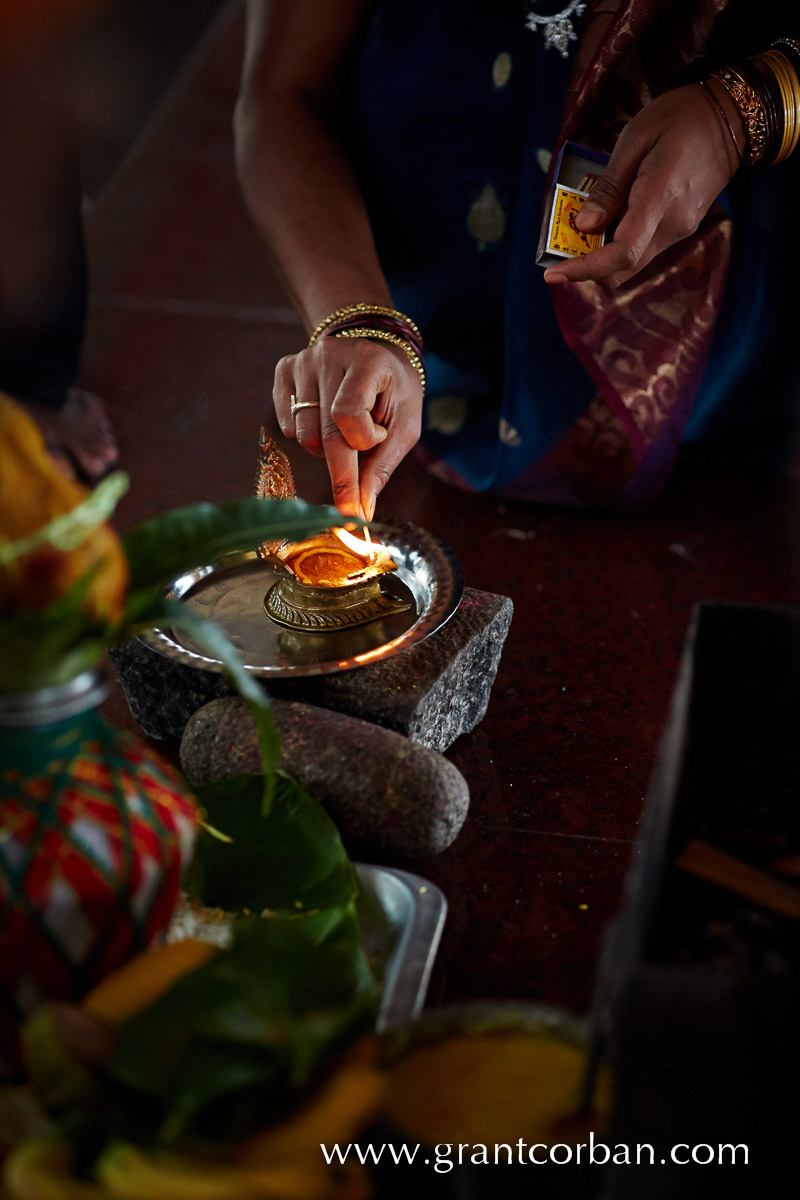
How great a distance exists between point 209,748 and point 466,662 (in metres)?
0.20

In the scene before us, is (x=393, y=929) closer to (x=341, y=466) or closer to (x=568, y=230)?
(x=341, y=466)

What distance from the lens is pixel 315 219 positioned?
1.09 meters

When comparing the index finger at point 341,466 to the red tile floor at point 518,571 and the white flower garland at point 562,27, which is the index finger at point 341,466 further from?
the white flower garland at point 562,27

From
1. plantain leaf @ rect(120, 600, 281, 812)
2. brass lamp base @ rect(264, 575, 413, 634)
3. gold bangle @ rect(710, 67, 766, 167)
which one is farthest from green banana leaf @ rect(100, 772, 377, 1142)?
gold bangle @ rect(710, 67, 766, 167)

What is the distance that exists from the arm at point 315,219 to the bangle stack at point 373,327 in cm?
2

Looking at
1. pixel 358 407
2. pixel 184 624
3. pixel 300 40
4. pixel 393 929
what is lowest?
pixel 393 929

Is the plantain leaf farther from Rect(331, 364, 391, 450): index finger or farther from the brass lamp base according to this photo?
Rect(331, 364, 391, 450): index finger

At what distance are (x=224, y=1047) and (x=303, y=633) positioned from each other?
0.43 metres

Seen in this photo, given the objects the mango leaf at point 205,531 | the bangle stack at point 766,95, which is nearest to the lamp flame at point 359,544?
the mango leaf at point 205,531

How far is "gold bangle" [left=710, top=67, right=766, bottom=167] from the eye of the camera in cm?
89

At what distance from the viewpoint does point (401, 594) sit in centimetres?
79

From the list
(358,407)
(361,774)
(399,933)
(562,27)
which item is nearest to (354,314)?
(358,407)

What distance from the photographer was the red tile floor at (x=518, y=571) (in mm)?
607

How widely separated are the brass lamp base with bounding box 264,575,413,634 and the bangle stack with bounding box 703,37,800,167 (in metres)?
0.54
